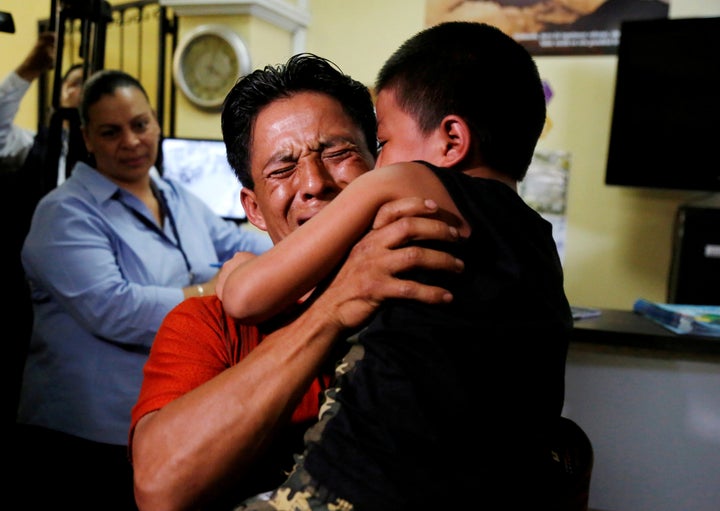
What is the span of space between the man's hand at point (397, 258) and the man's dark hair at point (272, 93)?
476 millimetres

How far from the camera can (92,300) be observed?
1981 mm

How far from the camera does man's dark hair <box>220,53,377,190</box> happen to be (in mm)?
1250

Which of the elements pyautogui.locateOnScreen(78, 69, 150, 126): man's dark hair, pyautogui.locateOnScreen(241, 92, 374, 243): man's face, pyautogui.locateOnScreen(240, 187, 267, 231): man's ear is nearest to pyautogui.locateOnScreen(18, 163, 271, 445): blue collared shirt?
pyautogui.locateOnScreen(78, 69, 150, 126): man's dark hair

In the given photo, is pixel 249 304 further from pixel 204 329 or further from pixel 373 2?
pixel 373 2

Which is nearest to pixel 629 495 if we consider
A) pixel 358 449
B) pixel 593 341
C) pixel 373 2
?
pixel 593 341

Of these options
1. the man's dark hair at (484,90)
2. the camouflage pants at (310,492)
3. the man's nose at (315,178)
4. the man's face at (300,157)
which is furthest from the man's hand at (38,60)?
the camouflage pants at (310,492)

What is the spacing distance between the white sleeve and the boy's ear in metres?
1.88

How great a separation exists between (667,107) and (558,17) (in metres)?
0.86

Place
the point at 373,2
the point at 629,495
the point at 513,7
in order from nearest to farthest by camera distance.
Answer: the point at 629,495
the point at 513,7
the point at 373,2

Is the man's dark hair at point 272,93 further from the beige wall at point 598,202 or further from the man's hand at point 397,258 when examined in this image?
the beige wall at point 598,202

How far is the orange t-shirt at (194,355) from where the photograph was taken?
101cm

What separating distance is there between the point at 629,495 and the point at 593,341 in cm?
52

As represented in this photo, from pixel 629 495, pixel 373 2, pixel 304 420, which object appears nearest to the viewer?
pixel 304 420

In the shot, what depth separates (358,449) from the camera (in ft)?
2.70
